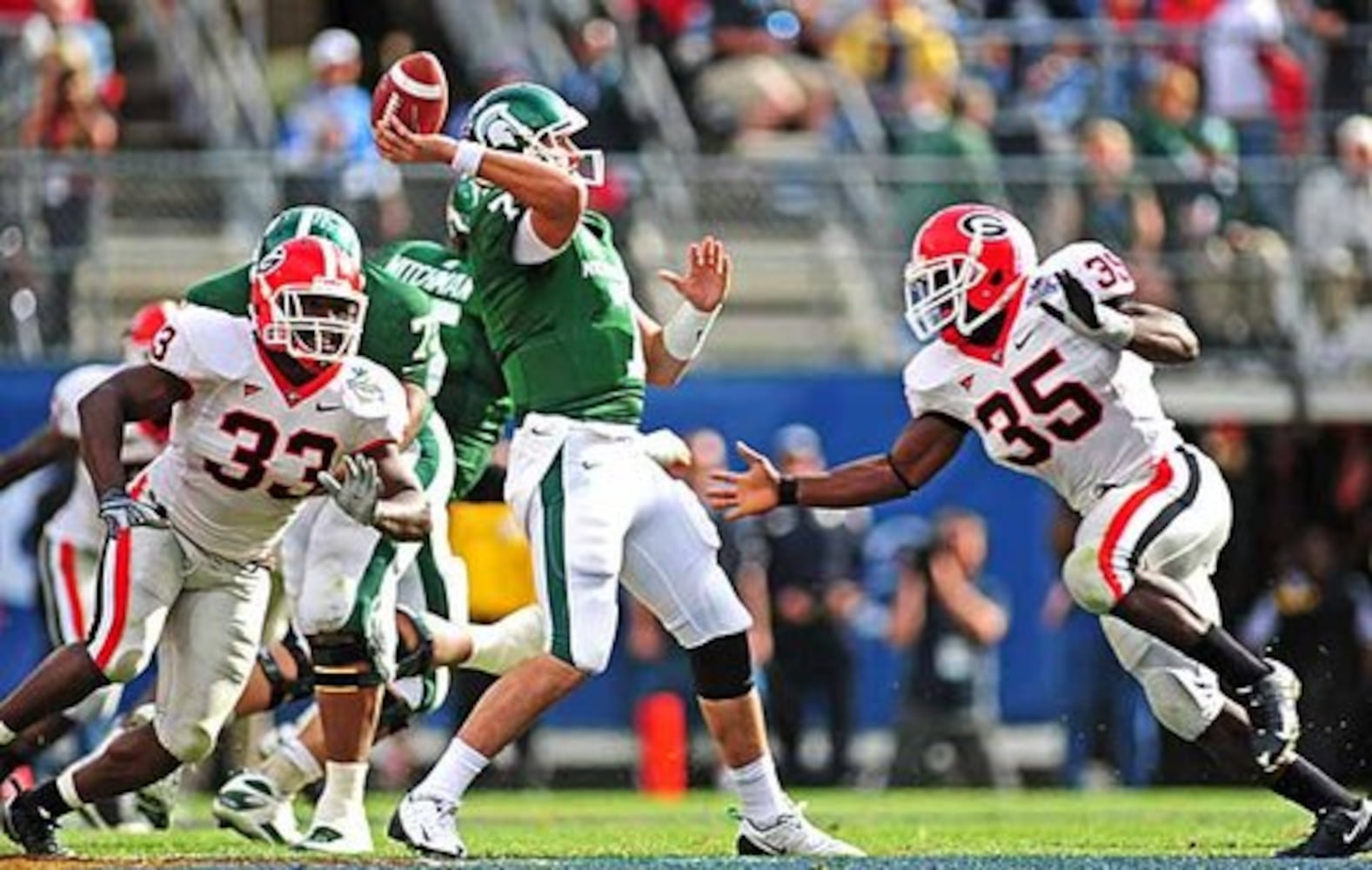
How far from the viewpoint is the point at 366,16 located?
827 inches

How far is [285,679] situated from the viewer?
11016 millimetres

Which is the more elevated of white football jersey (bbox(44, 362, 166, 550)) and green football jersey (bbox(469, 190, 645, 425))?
green football jersey (bbox(469, 190, 645, 425))

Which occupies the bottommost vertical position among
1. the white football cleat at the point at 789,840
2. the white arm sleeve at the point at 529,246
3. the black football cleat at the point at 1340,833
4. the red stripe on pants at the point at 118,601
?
the black football cleat at the point at 1340,833

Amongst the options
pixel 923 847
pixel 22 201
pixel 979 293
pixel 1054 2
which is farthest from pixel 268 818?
pixel 1054 2

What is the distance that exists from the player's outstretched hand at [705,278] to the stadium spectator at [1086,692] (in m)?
7.01

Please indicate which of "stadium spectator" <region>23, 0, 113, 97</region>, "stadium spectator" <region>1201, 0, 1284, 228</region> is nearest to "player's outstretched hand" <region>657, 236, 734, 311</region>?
"stadium spectator" <region>23, 0, 113, 97</region>

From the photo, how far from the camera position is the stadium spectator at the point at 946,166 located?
16.6m

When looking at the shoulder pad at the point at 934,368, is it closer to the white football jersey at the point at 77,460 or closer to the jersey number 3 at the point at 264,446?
the jersey number 3 at the point at 264,446

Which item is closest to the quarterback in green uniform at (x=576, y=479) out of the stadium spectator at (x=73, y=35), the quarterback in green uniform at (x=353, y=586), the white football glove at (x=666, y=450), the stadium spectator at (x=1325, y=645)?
the white football glove at (x=666, y=450)

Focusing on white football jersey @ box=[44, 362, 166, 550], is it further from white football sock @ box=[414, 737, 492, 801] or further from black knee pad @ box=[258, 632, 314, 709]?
white football sock @ box=[414, 737, 492, 801]

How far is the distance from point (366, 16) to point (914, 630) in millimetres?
6383

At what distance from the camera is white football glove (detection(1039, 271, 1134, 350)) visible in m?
9.30

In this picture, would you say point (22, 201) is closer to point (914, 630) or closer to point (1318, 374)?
point (914, 630)

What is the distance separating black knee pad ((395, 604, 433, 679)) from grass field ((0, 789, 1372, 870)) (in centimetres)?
53
